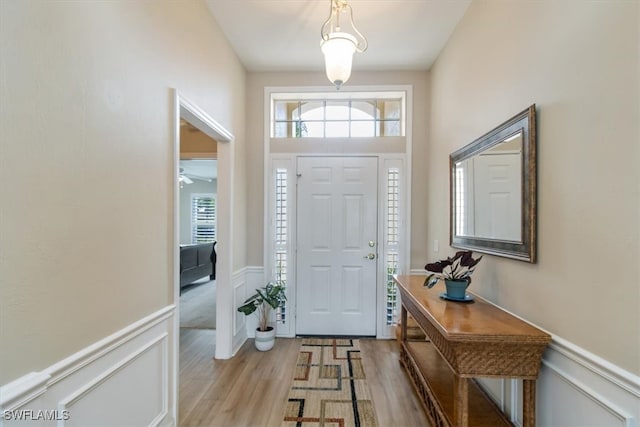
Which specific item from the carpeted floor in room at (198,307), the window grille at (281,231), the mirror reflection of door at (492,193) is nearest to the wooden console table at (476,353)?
the mirror reflection of door at (492,193)

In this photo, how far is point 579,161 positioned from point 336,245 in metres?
2.49

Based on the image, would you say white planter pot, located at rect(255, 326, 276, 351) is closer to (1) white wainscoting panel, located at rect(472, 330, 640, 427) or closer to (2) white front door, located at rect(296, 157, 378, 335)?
(2) white front door, located at rect(296, 157, 378, 335)

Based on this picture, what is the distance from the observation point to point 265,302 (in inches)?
134

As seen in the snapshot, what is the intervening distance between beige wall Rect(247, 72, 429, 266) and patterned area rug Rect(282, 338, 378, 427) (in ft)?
3.81

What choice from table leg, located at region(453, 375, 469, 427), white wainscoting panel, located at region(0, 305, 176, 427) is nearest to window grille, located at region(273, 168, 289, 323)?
white wainscoting panel, located at region(0, 305, 176, 427)

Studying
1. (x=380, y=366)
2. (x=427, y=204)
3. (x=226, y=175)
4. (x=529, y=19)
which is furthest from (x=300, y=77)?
(x=380, y=366)

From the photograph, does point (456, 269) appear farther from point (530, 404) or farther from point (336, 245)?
point (336, 245)

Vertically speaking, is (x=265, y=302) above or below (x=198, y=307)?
above

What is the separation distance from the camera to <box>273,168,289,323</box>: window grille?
11.8 ft

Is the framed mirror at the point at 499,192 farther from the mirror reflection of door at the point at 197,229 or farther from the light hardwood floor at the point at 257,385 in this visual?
the mirror reflection of door at the point at 197,229

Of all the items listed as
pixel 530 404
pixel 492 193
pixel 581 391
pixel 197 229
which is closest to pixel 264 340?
pixel 530 404

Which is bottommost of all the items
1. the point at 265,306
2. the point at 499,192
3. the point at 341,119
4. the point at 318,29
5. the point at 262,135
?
the point at 265,306

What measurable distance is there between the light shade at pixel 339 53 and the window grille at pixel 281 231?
Result: 68.8 inches

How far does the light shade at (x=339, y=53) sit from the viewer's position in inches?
75.1
